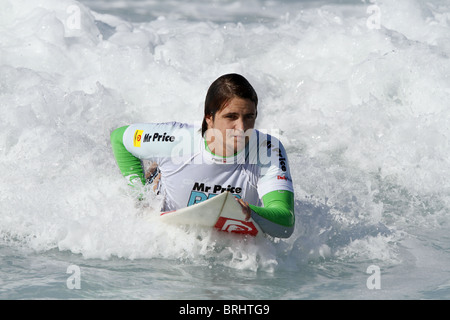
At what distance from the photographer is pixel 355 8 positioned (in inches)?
506

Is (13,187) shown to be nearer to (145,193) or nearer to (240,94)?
(145,193)

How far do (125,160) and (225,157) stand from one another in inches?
33.2

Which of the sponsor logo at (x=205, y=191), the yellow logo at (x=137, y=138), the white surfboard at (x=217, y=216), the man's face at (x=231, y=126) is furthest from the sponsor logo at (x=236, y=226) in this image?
the yellow logo at (x=137, y=138)

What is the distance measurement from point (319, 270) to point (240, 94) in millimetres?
1232

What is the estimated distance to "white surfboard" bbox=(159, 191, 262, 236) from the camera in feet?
11.4

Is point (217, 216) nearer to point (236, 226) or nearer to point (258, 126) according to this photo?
point (236, 226)

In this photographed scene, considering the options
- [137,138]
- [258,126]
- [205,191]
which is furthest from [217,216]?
[258,126]

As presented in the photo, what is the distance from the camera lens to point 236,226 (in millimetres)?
3719

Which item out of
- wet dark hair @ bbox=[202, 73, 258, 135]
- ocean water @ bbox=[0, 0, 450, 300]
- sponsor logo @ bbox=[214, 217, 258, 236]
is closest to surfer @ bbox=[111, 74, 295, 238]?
wet dark hair @ bbox=[202, 73, 258, 135]

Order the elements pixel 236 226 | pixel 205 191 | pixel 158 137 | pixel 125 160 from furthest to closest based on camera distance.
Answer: pixel 125 160, pixel 158 137, pixel 205 191, pixel 236 226

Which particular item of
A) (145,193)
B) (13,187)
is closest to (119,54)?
(13,187)
